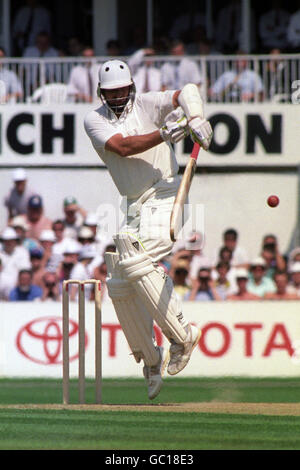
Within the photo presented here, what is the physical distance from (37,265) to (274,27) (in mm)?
6309

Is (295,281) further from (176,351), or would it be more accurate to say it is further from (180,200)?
(180,200)

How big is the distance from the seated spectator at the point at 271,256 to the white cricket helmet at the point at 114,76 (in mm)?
6632

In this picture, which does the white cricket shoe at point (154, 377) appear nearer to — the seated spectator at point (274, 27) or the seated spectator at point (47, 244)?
the seated spectator at point (47, 244)

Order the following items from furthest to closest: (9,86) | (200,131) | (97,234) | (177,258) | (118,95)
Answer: (9,86), (97,234), (177,258), (118,95), (200,131)

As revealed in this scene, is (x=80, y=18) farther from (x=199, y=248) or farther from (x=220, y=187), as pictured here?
(x=199, y=248)

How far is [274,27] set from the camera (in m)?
18.8

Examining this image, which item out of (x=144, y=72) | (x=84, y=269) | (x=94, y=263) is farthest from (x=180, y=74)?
(x=84, y=269)

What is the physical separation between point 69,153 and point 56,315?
455 cm

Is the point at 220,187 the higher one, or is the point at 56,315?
the point at 220,187

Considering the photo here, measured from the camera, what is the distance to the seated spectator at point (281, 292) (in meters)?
14.8

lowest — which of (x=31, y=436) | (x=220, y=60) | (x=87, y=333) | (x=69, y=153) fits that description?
(x=87, y=333)

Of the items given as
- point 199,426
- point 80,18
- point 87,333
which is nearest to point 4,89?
point 80,18

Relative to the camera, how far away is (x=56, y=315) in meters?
14.1

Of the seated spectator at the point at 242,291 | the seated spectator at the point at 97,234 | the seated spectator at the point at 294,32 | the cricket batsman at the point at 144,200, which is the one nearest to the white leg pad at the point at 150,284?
the cricket batsman at the point at 144,200
